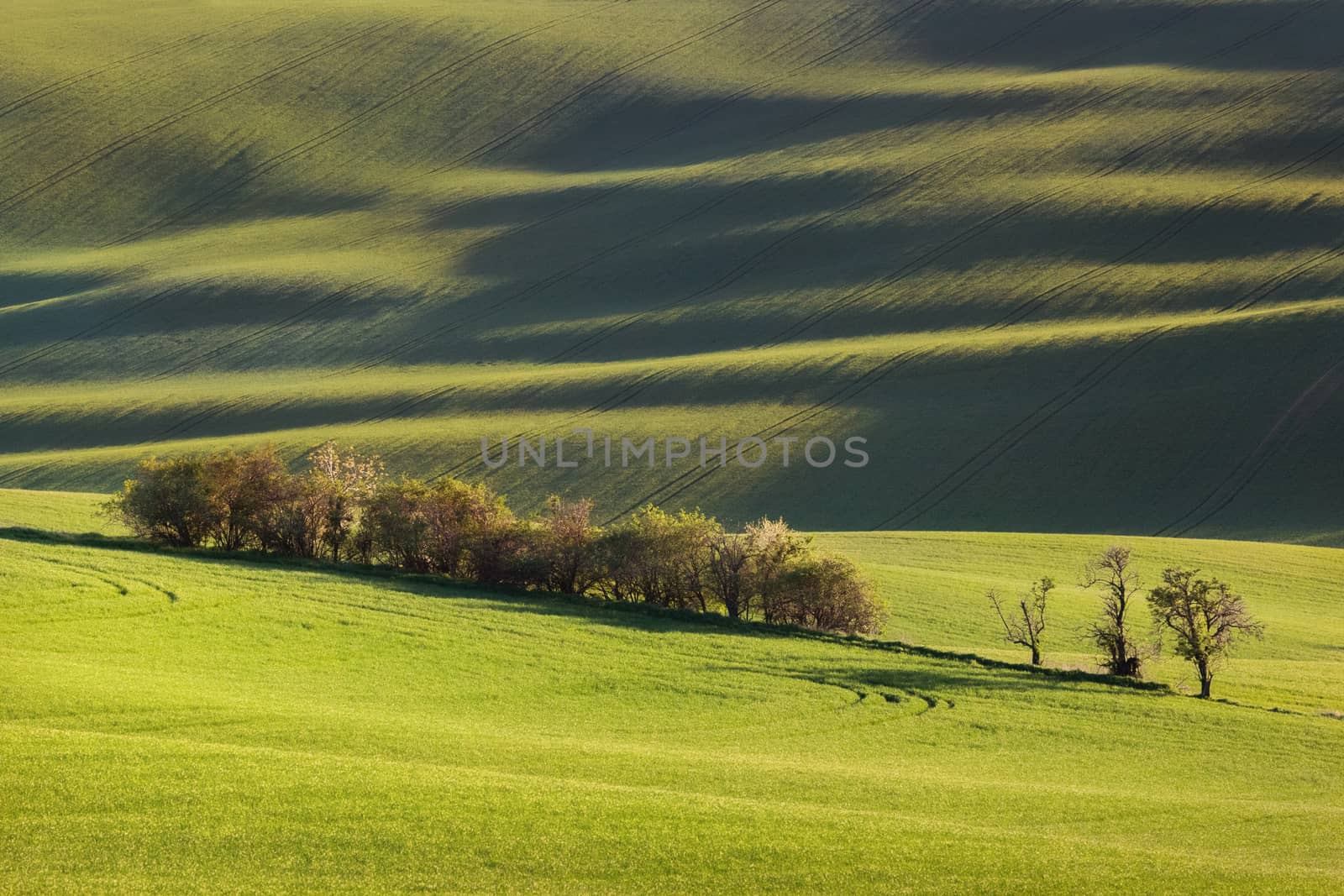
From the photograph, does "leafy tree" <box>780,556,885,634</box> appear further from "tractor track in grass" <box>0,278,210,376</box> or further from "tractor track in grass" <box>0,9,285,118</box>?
"tractor track in grass" <box>0,9,285,118</box>

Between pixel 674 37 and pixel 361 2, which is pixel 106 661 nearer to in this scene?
pixel 674 37

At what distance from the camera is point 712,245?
101 metres

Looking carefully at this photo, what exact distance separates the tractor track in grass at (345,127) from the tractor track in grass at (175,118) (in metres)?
10.5

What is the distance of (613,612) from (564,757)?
44.4 feet

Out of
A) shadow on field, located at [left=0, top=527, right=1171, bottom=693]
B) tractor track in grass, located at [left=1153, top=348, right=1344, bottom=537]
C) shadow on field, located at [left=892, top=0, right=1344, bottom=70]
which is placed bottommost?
shadow on field, located at [left=0, top=527, right=1171, bottom=693]

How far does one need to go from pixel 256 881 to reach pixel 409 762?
4.52 m

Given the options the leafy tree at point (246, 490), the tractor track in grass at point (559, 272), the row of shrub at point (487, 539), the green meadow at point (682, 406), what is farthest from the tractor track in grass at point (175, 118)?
the leafy tree at point (246, 490)

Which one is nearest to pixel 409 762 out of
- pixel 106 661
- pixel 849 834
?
pixel 849 834

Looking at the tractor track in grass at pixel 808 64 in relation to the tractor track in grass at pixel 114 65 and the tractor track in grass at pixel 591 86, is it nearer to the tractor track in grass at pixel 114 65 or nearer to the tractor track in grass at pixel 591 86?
the tractor track in grass at pixel 591 86

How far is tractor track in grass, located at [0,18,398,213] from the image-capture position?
11600 centimetres

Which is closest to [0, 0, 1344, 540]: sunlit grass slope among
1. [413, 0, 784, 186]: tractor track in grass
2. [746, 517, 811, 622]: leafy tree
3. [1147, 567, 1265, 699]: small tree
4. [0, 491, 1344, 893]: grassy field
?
[413, 0, 784, 186]: tractor track in grass

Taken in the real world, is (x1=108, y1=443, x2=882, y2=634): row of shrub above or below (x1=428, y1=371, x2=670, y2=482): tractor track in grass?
below

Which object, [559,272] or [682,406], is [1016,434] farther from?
[559,272]

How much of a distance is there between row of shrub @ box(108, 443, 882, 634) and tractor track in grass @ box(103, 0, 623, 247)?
8554 cm
